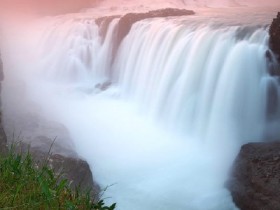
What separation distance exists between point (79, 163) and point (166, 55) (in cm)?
664

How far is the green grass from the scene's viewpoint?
2.69 m

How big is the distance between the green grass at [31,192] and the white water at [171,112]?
4.96m

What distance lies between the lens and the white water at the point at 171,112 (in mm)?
8813

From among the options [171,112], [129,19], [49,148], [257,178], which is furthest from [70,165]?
[129,19]

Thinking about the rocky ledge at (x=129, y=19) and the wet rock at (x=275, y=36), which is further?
the rocky ledge at (x=129, y=19)

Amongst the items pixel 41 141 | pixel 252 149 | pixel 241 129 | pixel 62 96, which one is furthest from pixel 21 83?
pixel 252 149

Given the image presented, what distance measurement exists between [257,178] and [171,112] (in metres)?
5.11

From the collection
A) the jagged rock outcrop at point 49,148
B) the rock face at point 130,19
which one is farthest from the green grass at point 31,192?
the rock face at point 130,19

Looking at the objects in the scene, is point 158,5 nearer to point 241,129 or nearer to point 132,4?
point 132,4

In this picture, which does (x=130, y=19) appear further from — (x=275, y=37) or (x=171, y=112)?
(x=275, y=37)

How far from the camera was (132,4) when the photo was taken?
27.7 m

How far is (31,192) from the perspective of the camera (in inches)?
114

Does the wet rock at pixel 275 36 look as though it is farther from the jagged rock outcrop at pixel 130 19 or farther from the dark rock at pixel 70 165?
the jagged rock outcrop at pixel 130 19

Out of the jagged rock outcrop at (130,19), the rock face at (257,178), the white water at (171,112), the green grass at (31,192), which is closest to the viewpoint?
the green grass at (31,192)
